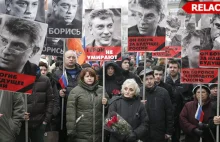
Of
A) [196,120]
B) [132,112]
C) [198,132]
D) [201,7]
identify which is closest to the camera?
[201,7]

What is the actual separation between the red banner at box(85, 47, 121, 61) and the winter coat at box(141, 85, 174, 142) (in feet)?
3.07

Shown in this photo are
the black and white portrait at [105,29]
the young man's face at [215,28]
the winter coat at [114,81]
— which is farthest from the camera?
the winter coat at [114,81]

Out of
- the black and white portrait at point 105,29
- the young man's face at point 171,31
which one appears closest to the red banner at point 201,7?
the black and white portrait at point 105,29

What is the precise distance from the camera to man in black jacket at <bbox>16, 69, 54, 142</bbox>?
27.5 ft

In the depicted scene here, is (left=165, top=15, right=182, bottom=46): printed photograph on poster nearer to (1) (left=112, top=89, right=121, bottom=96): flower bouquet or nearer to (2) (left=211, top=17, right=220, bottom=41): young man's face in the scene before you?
(1) (left=112, top=89, right=121, bottom=96): flower bouquet

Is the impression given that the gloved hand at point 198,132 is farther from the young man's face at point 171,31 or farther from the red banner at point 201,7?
the young man's face at point 171,31

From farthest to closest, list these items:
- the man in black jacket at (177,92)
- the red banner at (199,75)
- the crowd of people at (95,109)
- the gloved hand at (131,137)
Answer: the man in black jacket at (177,92), the red banner at (199,75), the crowd of people at (95,109), the gloved hand at (131,137)

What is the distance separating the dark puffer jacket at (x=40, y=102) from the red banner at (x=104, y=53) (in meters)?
1.00

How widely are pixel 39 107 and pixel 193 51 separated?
3.24 meters

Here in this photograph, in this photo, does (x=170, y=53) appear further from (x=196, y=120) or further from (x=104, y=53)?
(x=196, y=120)

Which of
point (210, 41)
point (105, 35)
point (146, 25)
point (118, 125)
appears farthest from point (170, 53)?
point (118, 125)

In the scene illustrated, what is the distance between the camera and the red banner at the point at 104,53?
8.92 m

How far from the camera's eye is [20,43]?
22.8ft

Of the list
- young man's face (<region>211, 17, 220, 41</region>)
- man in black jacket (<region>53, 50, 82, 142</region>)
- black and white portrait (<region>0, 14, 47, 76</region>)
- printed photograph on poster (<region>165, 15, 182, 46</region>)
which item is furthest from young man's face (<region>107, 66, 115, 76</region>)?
printed photograph on poster (<region>165, 15, 182, 46</region>)
